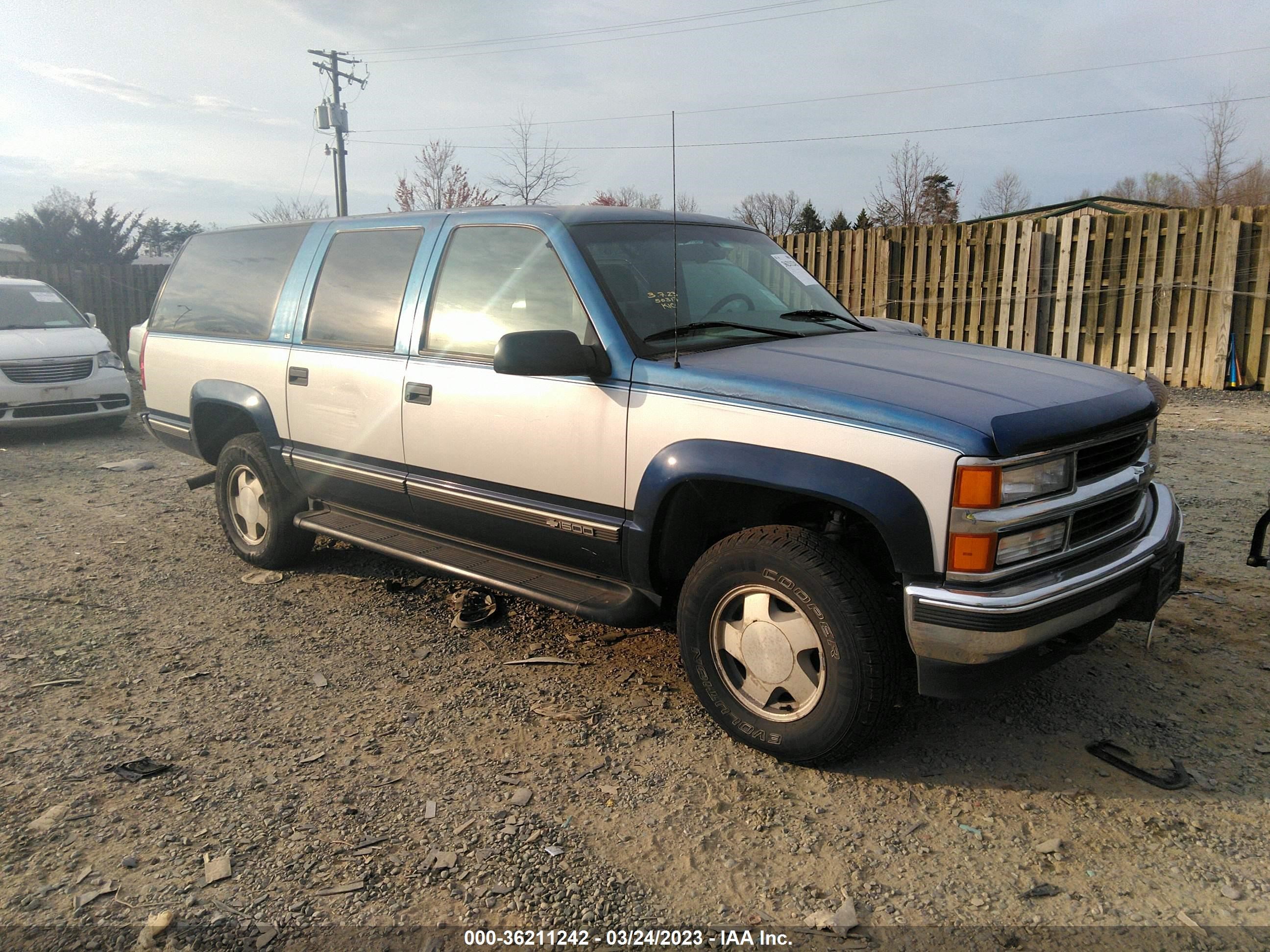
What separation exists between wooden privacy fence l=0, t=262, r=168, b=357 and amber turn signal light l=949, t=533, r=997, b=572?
18.4 m

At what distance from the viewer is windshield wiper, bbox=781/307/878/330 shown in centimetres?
406

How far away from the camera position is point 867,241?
1325 cm

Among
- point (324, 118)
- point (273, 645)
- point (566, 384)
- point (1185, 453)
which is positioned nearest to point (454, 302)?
point (566, 384)

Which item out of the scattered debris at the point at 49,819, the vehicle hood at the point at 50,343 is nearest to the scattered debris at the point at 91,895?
the scattered debris at the point at 49,819

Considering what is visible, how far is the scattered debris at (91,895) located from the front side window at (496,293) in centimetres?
231

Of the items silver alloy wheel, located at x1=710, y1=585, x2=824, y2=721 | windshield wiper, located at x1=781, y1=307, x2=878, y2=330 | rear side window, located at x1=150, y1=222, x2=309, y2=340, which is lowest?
silver alloy wheel, located at x1=710, y1=585, x2=824, y2=721

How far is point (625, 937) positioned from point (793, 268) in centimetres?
320

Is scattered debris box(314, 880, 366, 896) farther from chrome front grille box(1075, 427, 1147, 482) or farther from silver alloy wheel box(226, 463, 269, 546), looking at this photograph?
silver alloy wheel box(226, 463, 269, 546)

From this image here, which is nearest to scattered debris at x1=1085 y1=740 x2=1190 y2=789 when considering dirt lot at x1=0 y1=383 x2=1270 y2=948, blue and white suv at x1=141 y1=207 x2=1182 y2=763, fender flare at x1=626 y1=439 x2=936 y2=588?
dirt lot at x1=0 y1=383 x2=1270 y2=948

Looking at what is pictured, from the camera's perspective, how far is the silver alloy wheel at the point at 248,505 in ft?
17.3

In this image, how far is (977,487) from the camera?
264cm

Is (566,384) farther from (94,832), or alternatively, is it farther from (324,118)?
(324,118)

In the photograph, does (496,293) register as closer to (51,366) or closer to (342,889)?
(342,889)

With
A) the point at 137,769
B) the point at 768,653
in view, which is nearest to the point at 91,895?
the point at 137,769
